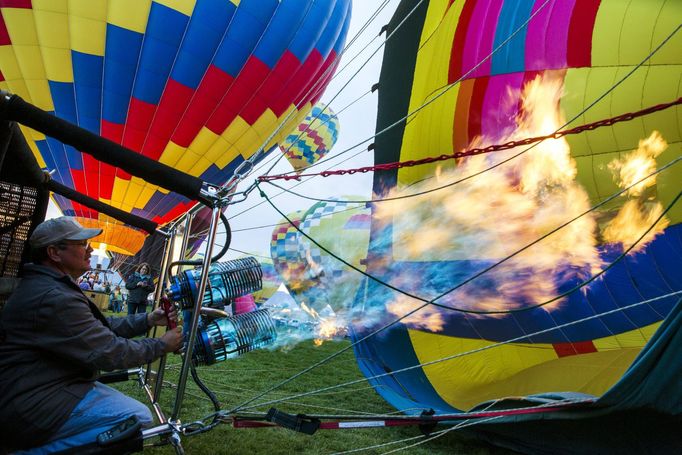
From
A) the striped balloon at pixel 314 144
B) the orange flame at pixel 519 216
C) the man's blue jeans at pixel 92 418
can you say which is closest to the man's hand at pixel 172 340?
the man's blue jeans at pixel 92 418

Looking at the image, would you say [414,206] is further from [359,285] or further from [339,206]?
[339,206]

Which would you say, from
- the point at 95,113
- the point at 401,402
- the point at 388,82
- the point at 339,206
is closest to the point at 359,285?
the point at 401,402

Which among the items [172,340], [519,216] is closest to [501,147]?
[172,340]

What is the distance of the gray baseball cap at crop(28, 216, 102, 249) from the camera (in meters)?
1.58

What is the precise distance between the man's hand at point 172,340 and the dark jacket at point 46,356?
0.12 meters

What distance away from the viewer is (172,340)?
159cm

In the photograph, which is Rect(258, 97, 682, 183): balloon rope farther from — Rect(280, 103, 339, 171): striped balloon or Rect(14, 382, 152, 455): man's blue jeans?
Rect(280, 103, 339, 171): striped balloon

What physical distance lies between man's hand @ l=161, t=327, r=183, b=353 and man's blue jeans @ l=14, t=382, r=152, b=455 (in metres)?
0.20

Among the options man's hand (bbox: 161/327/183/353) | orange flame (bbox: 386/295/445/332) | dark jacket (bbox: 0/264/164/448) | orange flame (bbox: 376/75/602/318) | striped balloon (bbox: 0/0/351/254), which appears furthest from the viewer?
striped balloon (bbox: 0/0/351/254)

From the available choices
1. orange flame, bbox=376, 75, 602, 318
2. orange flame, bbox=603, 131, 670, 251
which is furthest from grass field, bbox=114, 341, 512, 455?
orange flame, bbox=603, 131, 670, 251

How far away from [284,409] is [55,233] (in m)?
2.19

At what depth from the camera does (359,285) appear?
15.8ft

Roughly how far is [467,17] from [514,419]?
2.97 metres

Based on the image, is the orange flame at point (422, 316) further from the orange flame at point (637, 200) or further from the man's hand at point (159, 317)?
the man's hand at point (159, 317)
